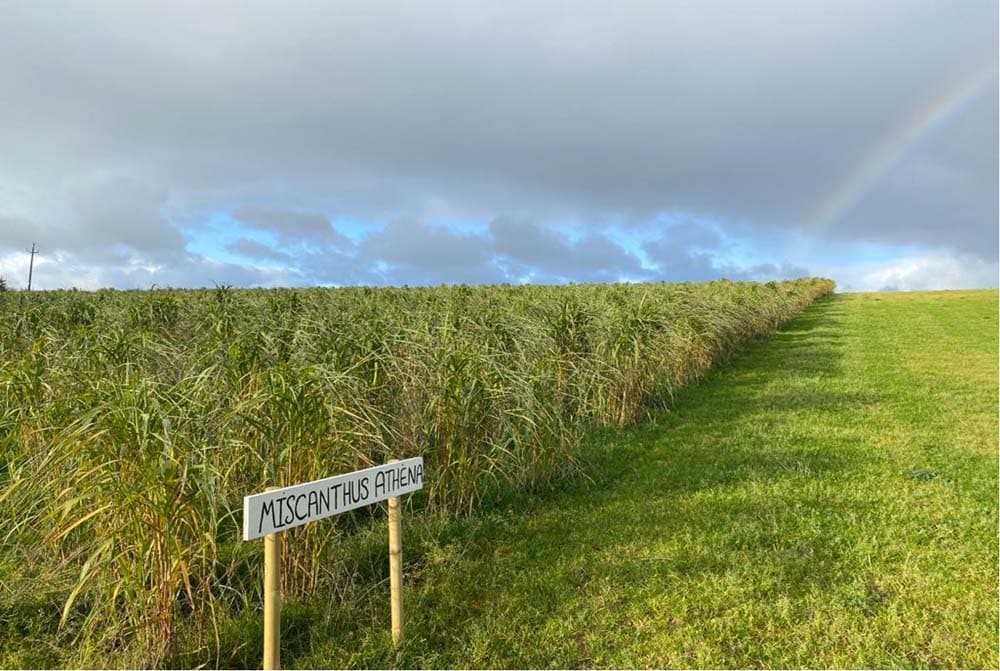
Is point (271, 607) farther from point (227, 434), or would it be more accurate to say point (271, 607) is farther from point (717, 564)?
point (717, 564)

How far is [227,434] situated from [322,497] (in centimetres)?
97

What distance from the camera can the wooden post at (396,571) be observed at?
272 cm

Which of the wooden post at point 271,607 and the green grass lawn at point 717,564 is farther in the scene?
the green grass lawn at point 717,564

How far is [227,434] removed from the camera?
313cm

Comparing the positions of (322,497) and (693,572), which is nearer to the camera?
(322,497)

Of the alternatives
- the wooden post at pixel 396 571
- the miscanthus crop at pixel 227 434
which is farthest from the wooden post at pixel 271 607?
the wooden post at pixel 396 571

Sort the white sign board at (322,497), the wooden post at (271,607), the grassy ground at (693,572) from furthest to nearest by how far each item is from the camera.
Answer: the grassy ground at (693,572) < the wooden post at (271,607) < the white sign board at (322,497)

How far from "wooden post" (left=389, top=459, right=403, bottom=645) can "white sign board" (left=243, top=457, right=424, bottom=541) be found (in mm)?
68

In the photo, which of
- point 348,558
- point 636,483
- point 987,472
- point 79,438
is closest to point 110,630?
point 79,438

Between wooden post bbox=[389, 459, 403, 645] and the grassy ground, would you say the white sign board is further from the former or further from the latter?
the grassy ground

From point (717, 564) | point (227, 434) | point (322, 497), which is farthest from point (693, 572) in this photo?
point (227, 434)

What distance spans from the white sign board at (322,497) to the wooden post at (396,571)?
68mm

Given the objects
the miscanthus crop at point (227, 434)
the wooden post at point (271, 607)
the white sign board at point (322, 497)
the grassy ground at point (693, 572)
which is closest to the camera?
the white sign board at point (322, 497)

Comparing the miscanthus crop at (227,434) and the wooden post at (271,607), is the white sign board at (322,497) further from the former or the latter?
the miscanthus crop at (227,434)
